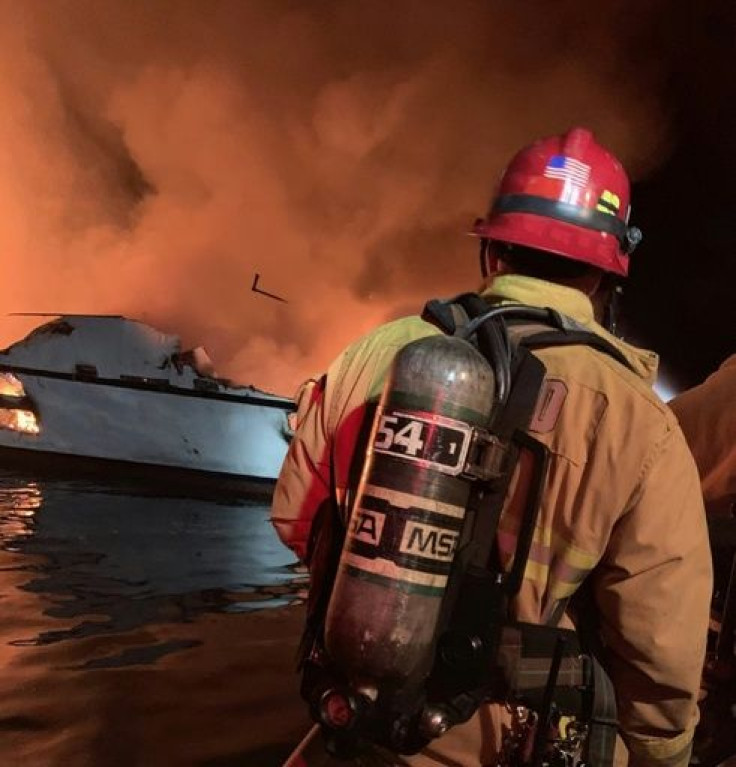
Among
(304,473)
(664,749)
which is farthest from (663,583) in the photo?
(304,473)

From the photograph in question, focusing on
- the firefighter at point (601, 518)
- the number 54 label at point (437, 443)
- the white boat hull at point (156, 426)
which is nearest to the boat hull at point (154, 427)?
the white boat hull at point (156, 426)

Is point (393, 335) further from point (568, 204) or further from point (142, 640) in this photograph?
point (142, 640)

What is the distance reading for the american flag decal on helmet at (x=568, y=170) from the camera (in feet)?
5.65

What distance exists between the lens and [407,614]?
4.14ft

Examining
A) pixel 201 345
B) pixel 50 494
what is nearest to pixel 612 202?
pixel 50 494

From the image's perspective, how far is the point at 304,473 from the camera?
5.46ft

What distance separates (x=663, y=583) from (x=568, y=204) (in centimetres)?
81

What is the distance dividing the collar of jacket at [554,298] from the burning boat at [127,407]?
8.68 meters

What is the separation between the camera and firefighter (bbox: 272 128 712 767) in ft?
4.40

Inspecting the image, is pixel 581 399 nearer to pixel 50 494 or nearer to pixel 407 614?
pixel 407 614

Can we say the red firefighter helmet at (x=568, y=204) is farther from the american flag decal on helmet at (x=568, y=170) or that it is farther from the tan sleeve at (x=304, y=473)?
the tan sleeve at (x=304, y=473)

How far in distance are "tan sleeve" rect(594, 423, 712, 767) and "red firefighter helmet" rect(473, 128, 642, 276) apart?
1.63 feet

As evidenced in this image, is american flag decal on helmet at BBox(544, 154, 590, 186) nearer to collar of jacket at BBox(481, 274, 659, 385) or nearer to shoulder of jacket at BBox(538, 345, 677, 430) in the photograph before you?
collar of jacket at BBox(481, 274, 659, 385)

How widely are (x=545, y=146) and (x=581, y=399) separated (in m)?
0.70
